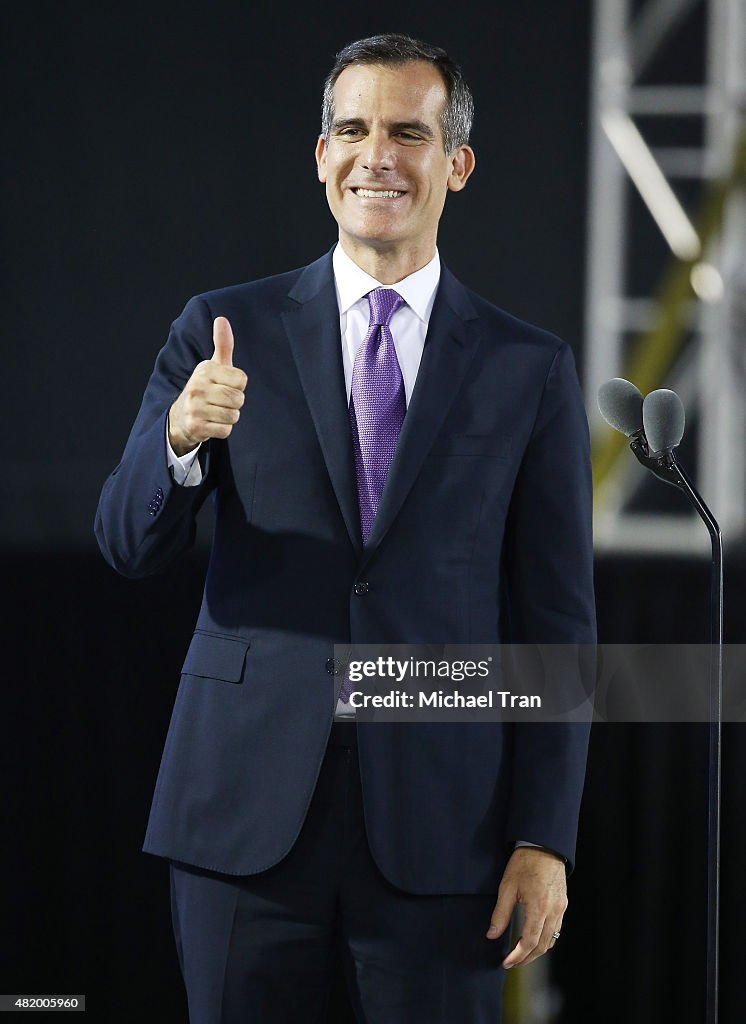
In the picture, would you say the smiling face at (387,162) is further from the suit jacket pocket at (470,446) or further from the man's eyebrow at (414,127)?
the suit jacket pocket at (470,446)

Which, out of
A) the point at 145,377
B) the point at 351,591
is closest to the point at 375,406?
the point at 351,591

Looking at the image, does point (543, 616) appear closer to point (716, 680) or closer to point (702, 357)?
point (716, 680)

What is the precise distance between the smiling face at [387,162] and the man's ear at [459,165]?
0.12 ft

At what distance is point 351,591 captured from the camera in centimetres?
129

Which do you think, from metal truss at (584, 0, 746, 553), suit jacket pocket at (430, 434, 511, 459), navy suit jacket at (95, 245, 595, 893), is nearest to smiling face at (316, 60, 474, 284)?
navy suit jacket at (95, 245, 595, 893)

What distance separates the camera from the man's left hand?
129 centimetres

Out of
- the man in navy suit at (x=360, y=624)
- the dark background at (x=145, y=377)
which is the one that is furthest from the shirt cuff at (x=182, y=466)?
the dark background at (x=145, y=377)

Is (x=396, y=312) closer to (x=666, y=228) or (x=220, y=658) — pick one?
(x=220, y=658)

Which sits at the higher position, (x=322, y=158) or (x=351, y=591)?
(x=322, y=158)

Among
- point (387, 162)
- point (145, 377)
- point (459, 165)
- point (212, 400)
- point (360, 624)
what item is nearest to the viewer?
point (212, 400)

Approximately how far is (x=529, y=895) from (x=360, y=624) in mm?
360

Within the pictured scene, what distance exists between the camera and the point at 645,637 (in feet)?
6.89

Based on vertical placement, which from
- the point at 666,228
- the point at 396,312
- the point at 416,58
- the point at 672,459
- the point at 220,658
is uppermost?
the point at 666,228

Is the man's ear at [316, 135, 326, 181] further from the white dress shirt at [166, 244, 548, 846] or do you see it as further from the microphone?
the microphone
